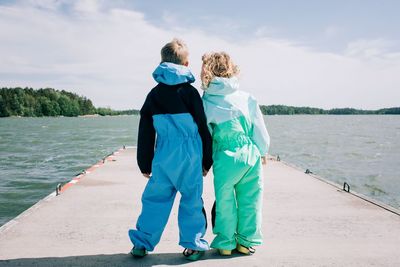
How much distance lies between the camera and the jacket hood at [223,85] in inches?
142

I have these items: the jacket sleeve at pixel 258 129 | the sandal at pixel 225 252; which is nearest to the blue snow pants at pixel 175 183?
the sandal at pixel 225 252

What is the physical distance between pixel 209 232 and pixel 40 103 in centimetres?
15012

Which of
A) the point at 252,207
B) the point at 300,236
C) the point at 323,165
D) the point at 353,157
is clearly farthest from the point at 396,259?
the point at 353,157

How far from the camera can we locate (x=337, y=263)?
3461 mm

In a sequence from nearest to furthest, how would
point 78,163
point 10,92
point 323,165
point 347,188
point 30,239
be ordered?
point 30,239
point 347,188
point 78,163
point 323,165
point 10,92

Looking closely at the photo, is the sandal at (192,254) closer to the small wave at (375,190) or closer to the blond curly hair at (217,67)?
the blond curly hair at (217,67)

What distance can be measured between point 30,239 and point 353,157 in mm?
24452

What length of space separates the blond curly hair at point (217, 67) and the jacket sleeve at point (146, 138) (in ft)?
1.78

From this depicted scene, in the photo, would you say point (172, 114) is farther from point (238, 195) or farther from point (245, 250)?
point (245, 250)

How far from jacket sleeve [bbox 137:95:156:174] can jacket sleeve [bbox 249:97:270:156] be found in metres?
0.89

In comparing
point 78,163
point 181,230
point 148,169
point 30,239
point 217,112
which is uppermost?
point 217,112

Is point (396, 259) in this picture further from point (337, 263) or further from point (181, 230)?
point (181, 230)

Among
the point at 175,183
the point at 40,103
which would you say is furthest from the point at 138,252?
the point at 40,103

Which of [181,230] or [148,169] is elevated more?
[148,169]
